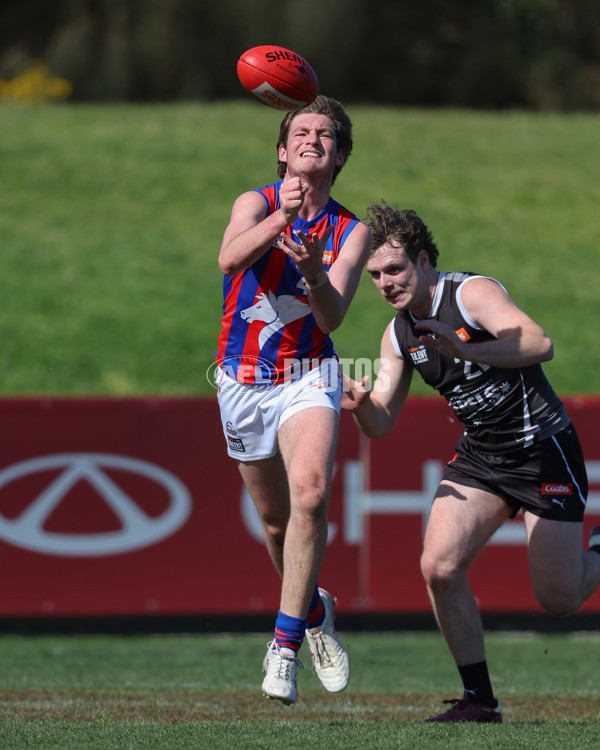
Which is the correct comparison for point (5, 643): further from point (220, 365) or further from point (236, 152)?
point (236, 152)

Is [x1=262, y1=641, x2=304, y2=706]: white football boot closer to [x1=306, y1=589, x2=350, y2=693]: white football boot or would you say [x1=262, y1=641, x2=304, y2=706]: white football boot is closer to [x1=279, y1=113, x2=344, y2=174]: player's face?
[x1=306, y1=589, x2=350, y2=693]: white football boot

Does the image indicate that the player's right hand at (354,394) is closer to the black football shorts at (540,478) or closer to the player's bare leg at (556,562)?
the black football shorts at (540,478)

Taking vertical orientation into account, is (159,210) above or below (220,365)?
below

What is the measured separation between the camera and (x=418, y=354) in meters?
5.52

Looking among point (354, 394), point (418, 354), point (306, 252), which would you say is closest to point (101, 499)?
point (354, 394)

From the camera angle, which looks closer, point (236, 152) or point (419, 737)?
point (419, 737)

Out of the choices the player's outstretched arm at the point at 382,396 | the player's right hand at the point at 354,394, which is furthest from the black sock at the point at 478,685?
the player's right hand at the point at 354,394

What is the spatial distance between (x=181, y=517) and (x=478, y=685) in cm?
455

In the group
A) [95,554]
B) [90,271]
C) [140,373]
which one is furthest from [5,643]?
[90,271]

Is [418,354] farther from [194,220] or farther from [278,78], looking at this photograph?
[194,220]

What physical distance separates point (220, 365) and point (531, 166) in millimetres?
16213

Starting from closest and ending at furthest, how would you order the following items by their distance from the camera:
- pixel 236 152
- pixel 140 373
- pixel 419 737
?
pixel 419 737
pixel 140 373
pixel 236 152

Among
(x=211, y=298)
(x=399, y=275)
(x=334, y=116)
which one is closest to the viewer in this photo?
(x=334, y=116)

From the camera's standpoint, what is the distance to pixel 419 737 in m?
4.62
